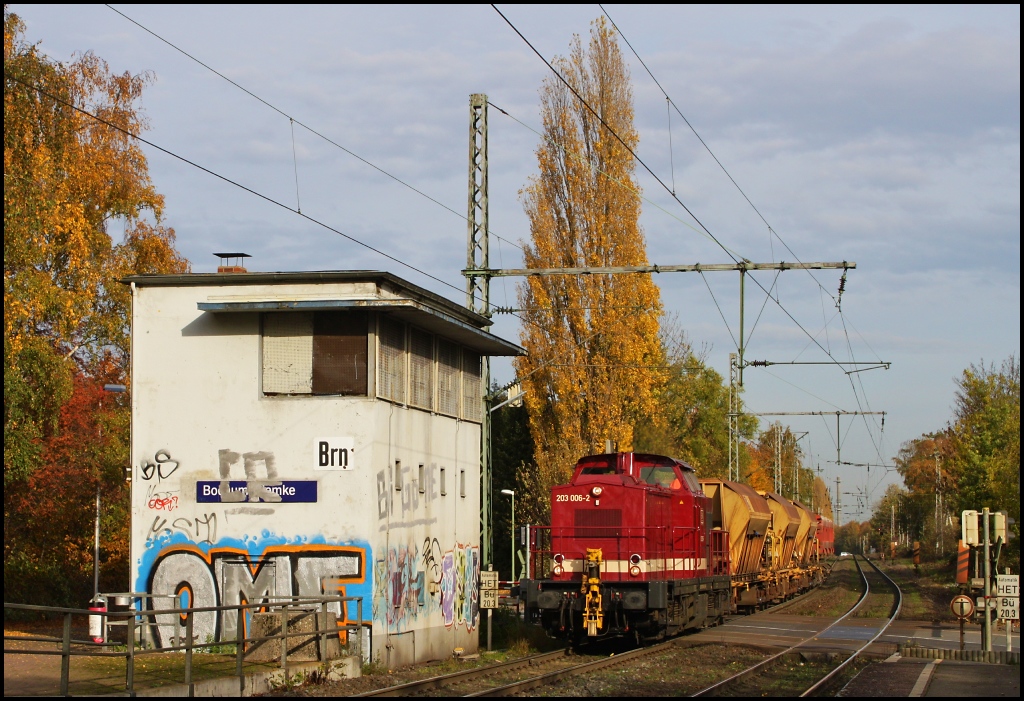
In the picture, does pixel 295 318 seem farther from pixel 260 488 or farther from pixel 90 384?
pixel 90 384

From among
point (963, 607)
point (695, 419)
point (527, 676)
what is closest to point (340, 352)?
point (527, 676)

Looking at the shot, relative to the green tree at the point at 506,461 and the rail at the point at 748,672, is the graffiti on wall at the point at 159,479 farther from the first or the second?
the green tree at the point at 506,461

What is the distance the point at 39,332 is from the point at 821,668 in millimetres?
25588

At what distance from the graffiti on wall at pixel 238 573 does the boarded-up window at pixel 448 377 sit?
4638mm

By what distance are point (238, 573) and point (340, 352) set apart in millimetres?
4123

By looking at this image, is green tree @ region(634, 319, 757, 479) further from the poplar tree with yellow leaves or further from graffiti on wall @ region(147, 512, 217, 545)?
graffiti on wall @ region(147, 512, 217, 545)

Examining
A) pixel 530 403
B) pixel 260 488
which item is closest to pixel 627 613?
pixel 260 488

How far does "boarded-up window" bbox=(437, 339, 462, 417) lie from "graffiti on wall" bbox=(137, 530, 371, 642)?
464cm

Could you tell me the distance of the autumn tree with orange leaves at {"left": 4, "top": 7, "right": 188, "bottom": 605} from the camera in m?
25.4

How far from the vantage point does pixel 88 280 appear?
104 ft

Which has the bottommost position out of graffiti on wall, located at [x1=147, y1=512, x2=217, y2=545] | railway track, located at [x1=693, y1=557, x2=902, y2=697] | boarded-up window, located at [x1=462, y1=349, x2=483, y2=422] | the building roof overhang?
railway track, located at [x1=693, y1=557, x2=902, y2=697]

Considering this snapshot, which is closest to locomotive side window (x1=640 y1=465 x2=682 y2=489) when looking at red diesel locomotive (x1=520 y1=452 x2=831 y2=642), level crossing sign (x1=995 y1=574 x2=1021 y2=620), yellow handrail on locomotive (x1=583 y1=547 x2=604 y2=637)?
red diesel locomotive (x1=520 y1=452 x2=831 y2=642)

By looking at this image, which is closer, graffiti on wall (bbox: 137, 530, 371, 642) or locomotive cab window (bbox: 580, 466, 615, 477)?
graffiti on wall (bbox: 137, 530, 371, 642)

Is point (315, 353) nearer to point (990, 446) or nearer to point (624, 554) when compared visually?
point (624, 554)
